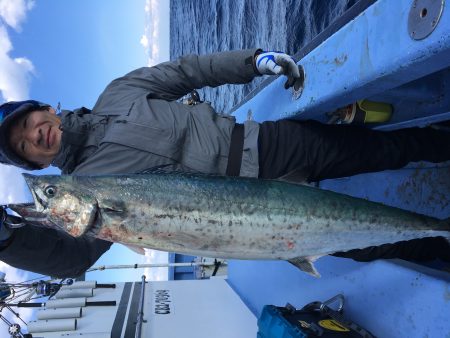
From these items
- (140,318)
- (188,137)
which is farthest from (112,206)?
(140,318)

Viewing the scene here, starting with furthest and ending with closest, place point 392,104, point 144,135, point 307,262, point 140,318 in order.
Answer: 1. point 140,318
2. point 392,104
3. point 144,135
4. point 307,262

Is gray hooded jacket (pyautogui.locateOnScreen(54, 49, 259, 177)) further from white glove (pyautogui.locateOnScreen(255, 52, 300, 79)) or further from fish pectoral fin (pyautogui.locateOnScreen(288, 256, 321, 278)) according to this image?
fish pectoral fin (pyautogui.locateOnScreen(288, 256, 321, 278))

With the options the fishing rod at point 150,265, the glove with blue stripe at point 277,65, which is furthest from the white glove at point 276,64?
the fishing rod at point 150,265

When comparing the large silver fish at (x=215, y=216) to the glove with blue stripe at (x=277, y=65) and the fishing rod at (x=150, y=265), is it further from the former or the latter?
the fishing rod at (x=150, y=265)

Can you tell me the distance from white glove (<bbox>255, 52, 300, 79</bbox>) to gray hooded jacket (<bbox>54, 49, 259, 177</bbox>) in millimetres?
418

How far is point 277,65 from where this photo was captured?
2.59 meters

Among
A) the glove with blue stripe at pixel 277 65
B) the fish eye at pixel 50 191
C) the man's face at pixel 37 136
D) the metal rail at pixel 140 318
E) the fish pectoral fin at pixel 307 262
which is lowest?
the metal rail at pixel 140 318

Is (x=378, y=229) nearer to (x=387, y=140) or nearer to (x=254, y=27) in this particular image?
(x=387, y=140)

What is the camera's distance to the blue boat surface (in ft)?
5.43

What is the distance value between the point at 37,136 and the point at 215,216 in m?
1.36

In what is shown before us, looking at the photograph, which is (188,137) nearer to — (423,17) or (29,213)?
(29,213)

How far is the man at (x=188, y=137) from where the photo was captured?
225 cm

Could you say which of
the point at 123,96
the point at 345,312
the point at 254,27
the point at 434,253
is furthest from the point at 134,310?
the point at 254,27

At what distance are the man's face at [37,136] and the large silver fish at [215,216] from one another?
678mm
